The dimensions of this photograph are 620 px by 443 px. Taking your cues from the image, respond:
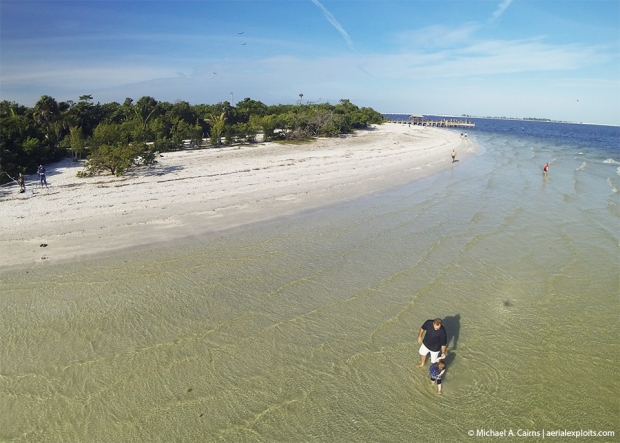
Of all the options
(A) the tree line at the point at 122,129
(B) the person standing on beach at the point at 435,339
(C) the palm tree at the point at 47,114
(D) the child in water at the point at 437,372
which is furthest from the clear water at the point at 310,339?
(C) the palm tree at the point at 47,114

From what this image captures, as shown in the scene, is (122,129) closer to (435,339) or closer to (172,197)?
(172,197)

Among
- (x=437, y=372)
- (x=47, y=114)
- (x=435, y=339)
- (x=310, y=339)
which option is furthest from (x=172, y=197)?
(x=47, y=114)

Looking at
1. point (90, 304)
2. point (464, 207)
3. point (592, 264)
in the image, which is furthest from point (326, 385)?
point (464, 207)

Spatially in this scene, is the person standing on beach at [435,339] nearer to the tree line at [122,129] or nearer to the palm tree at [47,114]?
the tree line at [122,129]

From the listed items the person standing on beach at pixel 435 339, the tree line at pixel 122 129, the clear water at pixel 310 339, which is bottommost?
the clear water at pixel 310 339

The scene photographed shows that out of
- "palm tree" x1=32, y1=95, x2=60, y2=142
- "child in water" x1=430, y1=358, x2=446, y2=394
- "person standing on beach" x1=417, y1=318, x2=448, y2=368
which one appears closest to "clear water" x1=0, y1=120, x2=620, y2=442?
"child in water" x1=430, y1=358, x2=446, y2=394

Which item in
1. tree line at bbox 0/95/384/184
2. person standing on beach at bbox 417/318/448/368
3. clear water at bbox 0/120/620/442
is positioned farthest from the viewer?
Result: tree line at bbox 0/95/384/184

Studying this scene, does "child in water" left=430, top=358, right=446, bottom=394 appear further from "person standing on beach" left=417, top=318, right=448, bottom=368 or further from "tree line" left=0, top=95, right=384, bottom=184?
"tree line" left=0, top=95, right=384, bottom=184
